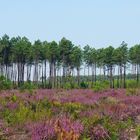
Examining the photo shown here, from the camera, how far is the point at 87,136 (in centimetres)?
816

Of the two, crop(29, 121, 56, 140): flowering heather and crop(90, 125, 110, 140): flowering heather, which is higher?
crop(29, 121, 56, 140): flowering heather

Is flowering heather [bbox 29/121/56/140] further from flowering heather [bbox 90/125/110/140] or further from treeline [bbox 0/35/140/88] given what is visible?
treeline [bbox 0/35/140/88]

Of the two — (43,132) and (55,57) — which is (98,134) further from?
(55,57)

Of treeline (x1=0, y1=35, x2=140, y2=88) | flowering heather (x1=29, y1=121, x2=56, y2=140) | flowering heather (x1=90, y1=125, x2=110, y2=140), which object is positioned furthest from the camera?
treeline (x1=0, y1=35, x2=140, y2=88)

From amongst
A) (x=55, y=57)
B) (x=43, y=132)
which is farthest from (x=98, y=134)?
(x=55, y=57)

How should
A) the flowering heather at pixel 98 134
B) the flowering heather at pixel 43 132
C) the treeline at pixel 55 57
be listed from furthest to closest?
1. the treeline at pixel 55 57
2. the flowering heather at pixel 98 134
3. the flowering heather at pixel 43 132

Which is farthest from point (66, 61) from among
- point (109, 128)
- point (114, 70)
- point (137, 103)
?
point (109, 128)

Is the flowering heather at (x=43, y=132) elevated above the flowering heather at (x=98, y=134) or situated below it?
above

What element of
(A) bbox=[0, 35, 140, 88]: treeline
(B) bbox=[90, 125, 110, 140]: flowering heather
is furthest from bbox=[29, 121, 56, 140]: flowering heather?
(A) bbox=[0, 35, 140, 88]: treeline

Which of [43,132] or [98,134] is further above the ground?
[43,132]

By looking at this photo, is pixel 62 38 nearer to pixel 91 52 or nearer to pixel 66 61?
pixel 66 61

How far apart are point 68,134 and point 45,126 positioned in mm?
1639

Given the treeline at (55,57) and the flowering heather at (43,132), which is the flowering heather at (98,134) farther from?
the treeline at (55,57)

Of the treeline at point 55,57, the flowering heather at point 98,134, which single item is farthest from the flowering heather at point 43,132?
the treeline at point 55,57
